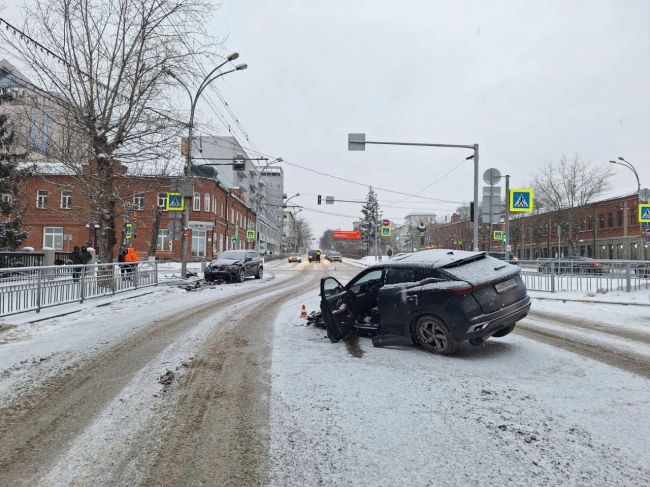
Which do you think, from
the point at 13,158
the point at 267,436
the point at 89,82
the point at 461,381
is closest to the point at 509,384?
the point at 461,381

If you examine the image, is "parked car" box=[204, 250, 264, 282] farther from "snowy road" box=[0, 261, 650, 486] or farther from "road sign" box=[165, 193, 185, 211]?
"snowy road" box=[0, 261, 650, 486]

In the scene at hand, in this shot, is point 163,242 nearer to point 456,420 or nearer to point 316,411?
point 316,411

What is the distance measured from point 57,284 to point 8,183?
17194mm

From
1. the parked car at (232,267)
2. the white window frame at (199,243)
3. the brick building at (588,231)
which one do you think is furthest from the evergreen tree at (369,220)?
the parked car at (232,267)

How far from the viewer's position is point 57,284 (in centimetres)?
1090

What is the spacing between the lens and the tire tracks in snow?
3.16 meters

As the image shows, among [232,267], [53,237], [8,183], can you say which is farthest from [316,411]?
[53,237]

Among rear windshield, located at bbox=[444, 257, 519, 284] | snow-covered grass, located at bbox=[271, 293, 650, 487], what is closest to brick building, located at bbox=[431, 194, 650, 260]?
rear windshield, located at bbox=[444, 257, 519, 284]

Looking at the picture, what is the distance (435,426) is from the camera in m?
3.70

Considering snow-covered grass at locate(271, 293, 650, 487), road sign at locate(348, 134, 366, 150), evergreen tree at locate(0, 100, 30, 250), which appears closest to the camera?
snow-covered grass at locate(271, 293, 650, 487)

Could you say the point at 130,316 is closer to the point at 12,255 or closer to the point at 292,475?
the point at 292,475

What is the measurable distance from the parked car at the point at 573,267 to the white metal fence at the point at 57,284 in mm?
13988

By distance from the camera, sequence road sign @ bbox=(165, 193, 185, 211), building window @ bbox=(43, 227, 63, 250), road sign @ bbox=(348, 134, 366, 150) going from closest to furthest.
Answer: road sign @ bbox=(348, 134, 366, 150) → road sign @ bbox=(165, 193, 185, 211) → building window @ bbox=(43, 227, 63, 250)

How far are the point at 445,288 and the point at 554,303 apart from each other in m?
9.00
